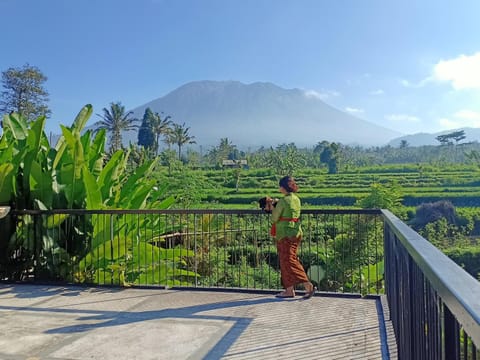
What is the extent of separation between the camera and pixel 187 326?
409cm

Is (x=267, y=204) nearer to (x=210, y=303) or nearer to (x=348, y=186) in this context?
(x=210, y=303)

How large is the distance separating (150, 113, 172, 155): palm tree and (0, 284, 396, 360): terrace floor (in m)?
69.0

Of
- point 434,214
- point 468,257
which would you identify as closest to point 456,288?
point 468,257

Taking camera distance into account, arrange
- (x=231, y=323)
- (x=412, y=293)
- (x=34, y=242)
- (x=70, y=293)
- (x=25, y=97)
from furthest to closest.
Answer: (x=25, y=97), (x=34, y=242), (x=70, y=293), (x=231, y=323), (x=412, y=293)

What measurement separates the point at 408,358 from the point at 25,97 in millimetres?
50647

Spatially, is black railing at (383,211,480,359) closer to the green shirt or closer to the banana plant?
the green shirt

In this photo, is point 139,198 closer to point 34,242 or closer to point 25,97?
point 34,242

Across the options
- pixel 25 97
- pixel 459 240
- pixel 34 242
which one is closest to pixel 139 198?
pixel 34 242

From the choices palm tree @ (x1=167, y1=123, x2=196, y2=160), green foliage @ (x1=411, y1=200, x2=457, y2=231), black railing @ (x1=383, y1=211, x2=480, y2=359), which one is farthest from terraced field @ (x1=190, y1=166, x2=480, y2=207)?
black railing @ (x1=383, y1=211, x2=480, y2=359)

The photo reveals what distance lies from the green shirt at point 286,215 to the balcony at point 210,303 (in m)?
0.51

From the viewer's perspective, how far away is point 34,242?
6.19 metres

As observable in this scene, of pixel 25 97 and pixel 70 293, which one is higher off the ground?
pixel 25 97

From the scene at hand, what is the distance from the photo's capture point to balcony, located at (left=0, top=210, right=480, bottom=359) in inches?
58.1

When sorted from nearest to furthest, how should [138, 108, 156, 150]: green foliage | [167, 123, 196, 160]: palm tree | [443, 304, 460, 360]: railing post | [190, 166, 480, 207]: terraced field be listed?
[443, 304, 460, 360]: railing post → [190, 166, 480, 207]: terraced field → [167, 123, 196, 160]: palm tree → [138, 108, 156, 150]: green foliage
